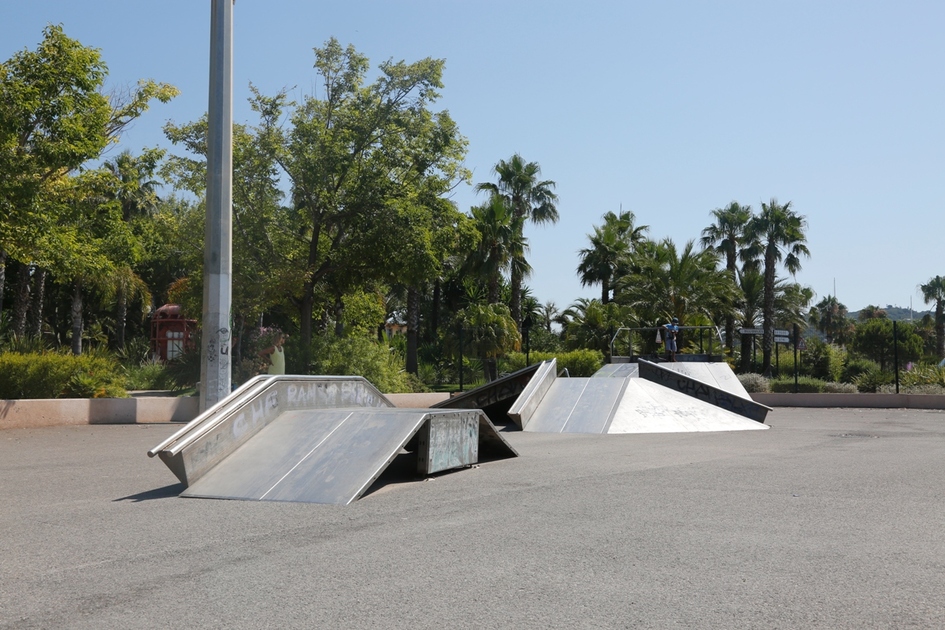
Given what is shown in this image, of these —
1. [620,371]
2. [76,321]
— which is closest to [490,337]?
[620,371]

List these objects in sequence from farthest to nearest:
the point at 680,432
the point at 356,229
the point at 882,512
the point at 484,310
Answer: the point at 484,310
the point at 356,229
the point at 680,432
the point at 882,512

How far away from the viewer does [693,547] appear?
5.38m

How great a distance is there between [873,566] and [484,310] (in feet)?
107

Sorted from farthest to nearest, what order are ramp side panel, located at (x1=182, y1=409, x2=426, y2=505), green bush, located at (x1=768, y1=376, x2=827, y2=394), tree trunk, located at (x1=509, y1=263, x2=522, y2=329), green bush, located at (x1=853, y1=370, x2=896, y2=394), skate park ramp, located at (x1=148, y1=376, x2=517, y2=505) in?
1. tree trunk, located at (x1=509, y1=263, x2=522, y2=329)
2. green bush, located at (x1=853, y1=370, x2=896, y2=394)
3. green bush, located at (x1=768, y1=376, x2=827, y2=394)
4. skate park ramp, located at (x1=148, y1=376, x2=517, y2=505)
5. ramp side panel, located at (x1=182, y1=409, x2=426, y2=505)

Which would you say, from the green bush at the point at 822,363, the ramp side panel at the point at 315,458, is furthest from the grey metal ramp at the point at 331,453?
the green bush at the point at 822,363

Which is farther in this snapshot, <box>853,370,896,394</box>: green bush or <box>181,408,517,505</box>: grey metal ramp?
<box>853,370,896,394</box>: green bush

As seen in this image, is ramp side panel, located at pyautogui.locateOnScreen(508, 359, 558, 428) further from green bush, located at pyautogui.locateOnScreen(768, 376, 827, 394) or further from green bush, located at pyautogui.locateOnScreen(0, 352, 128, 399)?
green bush, located at pyautogui.locateOnScreen(768, 376, 827, 394)

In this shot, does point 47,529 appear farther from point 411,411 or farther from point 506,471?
point 506,471

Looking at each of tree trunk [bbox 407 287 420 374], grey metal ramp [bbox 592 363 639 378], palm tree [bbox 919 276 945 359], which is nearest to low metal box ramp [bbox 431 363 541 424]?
grey metal ramp [bbox 592 363 639 378]

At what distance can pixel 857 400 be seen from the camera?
2730cm

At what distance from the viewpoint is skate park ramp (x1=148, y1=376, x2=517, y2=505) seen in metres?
7.46

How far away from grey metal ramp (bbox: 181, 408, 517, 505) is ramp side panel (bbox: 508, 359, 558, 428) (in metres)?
5.48

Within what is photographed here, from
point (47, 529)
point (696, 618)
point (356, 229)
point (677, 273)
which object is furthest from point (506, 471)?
point (677, 273)

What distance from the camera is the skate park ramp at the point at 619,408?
50.1 feet
